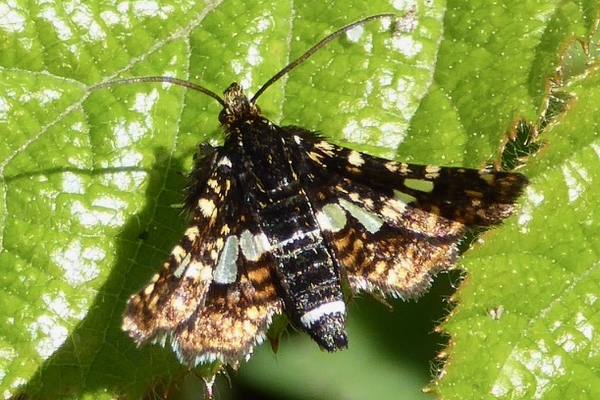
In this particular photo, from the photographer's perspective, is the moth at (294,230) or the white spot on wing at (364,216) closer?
the moth at (294,230)

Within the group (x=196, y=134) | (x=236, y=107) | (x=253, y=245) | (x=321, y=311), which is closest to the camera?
(x=321, y=311)

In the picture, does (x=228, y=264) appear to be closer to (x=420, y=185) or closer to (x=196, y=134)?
(x=196, y=134)

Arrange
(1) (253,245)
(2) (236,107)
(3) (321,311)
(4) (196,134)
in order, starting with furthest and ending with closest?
(4) (196,134), (1) (253,245), (2) (236,107), (3) (321,311)

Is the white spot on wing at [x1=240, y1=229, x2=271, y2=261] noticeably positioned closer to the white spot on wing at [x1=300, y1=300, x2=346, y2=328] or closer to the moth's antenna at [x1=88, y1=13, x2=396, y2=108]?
the white spot on wing at [x1=300, y1=300, x2=346, y2=328]

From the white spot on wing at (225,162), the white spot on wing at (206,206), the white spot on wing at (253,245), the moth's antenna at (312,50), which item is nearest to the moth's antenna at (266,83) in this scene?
the moth's antenna at (312,50)

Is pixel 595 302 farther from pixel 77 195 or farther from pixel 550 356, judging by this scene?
pixel 77 195

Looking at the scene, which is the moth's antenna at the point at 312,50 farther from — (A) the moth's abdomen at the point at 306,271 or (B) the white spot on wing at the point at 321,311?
(B) the white spot on wing at the point at 321,311

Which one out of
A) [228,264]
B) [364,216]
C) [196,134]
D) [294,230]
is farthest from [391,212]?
[196,134]
